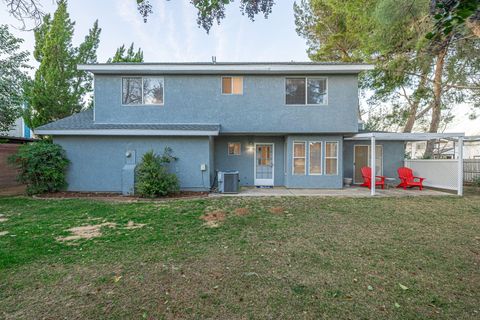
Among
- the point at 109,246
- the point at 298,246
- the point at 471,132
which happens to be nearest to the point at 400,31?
the point at 298,246

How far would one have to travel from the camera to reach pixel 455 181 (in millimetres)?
9992

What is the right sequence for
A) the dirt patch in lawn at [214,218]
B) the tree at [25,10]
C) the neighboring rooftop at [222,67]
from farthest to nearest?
the neighboring rooftop at [222,67] → the dirt patch in lawn at [214,218] → the tree at [25,10]

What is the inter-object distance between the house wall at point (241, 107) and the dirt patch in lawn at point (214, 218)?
451cm

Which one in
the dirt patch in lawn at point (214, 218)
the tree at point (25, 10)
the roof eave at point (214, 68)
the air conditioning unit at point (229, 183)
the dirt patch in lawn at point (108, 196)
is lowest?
the dirt patch in lawn at point (214, 218)

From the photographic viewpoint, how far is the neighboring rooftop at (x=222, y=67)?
9445 mm

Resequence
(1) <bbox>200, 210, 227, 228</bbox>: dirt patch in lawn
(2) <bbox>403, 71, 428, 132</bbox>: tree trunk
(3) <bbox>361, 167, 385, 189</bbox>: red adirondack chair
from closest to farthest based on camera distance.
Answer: (1) <bbox>200, 210, 227, 228</bbox>: dirt patch in lawn, (3) <bbox>361, 167, 385, 189</bbox>: red adirondack chair, (2) <bbox>403, 71, 428, 132</bbox>: tree trunk

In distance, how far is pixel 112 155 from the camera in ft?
30.7

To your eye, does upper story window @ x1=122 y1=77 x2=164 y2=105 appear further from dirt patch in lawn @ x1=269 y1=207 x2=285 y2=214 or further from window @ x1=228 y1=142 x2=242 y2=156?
dirt patch in lawn @ x1=269 y1=207 x2=285 y2=214

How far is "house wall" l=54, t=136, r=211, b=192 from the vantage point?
9328 millimetres

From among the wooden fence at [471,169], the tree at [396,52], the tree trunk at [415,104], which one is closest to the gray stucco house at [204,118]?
the tree at [396,52]

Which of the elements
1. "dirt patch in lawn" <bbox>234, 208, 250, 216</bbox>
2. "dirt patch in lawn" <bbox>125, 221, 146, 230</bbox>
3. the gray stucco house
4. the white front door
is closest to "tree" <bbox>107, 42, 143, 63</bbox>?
the gray stucco house

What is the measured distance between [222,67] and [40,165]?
7.99 metres

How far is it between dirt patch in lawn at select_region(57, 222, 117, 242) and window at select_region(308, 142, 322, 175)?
26.1ft

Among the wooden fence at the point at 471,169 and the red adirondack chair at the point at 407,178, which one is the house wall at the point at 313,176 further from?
the wooden fence at the point at 471,169
